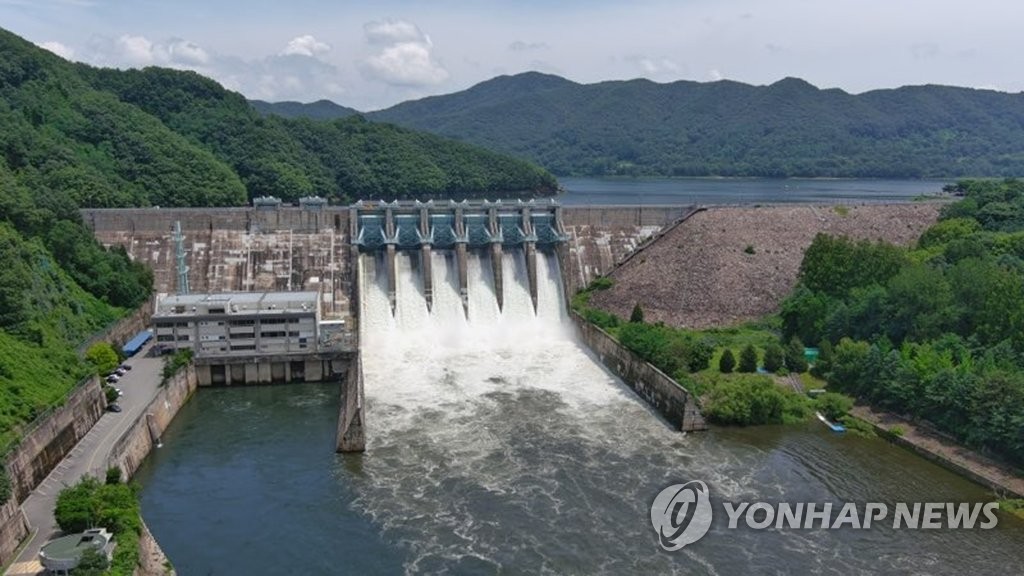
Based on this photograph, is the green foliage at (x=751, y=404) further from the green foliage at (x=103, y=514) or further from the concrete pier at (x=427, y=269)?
the green foliage at (x=103, y=514)

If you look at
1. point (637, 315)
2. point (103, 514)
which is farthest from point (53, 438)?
point (637, 315)

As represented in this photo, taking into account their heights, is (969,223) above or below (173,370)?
above

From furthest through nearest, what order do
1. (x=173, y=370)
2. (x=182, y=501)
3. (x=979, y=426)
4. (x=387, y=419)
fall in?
(x=173, y=370) → (x=387, y=419) → (x=979, y=426) → (x=182, y=501)

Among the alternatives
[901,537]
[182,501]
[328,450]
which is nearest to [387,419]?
[328,450]

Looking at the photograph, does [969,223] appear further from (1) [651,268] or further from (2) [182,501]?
(2) [182,501]

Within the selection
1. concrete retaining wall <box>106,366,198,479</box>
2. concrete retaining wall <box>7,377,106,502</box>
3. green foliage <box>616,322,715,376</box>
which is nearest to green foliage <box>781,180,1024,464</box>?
green foliage <box>616,322,715,376</box>

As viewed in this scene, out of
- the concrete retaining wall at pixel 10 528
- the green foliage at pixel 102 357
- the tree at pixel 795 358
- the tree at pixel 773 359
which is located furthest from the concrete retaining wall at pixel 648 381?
the green foliage at pixel 102 357

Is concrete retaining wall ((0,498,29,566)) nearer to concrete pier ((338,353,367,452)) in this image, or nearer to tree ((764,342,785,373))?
concrete pier ((338,353,367,452))
